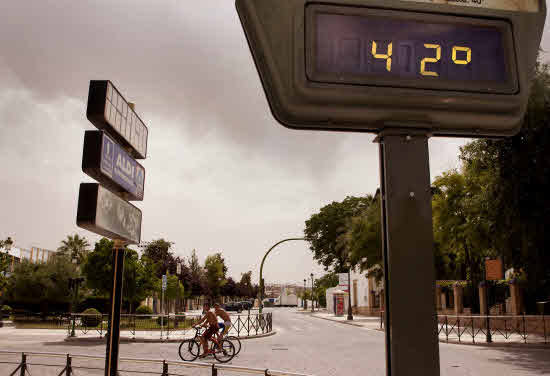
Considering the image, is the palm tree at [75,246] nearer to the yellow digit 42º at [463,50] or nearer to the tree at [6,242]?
the tree at [6,242]

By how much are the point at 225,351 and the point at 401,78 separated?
13.3 meters

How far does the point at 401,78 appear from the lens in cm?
217

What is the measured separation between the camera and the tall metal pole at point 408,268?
1.96m

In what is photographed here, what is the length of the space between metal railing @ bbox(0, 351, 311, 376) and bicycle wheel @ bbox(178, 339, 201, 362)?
23.6 ft

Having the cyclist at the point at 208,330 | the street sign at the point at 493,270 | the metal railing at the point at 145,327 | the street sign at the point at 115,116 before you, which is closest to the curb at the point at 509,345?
the street sign at the point at 493,270

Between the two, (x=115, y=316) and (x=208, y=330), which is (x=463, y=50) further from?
(x=208, y=330)

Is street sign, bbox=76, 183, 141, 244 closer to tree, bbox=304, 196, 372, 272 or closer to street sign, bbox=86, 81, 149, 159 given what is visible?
street sign, bbox=86, 81, 149, 159

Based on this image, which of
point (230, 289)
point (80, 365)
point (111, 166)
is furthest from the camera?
point (230, 289)

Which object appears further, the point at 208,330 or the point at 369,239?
the point at 369,239

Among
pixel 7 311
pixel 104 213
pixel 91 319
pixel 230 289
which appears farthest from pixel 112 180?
pixel 230 289

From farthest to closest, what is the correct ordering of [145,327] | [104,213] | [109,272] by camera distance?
[109,272] < [145,327] < [104,213]

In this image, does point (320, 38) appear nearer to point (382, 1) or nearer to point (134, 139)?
point (382, 1)

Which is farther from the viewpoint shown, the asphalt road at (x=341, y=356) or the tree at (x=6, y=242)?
the tree at (x=6, y=242)

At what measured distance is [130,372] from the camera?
640cm
